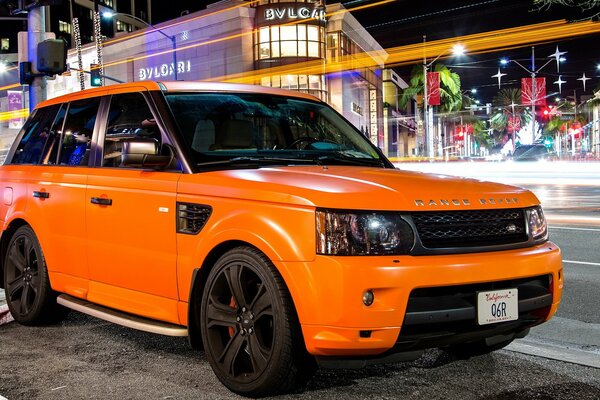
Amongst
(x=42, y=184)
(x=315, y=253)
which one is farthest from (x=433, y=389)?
(x=42, y=184)

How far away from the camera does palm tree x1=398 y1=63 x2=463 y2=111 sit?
205 feet

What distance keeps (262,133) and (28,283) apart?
7.96 ft

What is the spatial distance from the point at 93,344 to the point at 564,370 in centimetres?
326

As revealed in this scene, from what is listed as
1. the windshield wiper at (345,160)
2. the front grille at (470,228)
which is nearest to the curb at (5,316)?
the windshield wiper at (345,160)

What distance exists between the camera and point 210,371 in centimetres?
443

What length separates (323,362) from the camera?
3580 mm

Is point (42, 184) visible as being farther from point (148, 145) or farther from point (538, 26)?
point (538, 26)

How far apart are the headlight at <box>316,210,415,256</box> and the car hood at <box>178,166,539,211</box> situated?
0.05 m

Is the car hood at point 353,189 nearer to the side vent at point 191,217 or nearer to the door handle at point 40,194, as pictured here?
the side vent at point 191,217

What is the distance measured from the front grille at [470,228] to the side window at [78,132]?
287cm

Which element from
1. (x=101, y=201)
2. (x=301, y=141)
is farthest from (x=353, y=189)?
(x=101, y=201)

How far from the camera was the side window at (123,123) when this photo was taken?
4.93 metres

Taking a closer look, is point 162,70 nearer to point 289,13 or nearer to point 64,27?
point 289,13

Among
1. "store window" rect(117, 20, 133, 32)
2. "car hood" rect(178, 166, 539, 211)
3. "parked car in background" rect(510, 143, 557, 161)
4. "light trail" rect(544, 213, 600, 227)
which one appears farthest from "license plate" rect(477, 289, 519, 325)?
"store window" rect(117, 20, 133, 32)
